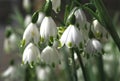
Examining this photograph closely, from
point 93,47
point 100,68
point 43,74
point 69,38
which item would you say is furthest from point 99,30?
point 43,74

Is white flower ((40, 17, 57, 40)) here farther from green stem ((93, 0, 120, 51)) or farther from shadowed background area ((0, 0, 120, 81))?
shadowed background area ((0, 0, 120, 81))

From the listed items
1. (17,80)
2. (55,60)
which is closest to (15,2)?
(17,80)

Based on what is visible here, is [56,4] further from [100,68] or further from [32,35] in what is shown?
[100,68]

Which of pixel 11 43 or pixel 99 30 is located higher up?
pixel 11 43

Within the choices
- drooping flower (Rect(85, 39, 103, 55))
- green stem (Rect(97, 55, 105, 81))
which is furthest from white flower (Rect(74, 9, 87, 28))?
green stem (Rect(97, 55, 105, 81))

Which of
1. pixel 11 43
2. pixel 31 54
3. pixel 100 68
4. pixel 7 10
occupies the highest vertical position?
pixel 7 10

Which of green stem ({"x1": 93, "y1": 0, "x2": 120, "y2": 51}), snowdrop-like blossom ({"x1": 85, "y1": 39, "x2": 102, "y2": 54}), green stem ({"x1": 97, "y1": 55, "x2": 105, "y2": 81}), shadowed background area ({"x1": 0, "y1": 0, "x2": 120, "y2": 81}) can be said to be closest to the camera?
green stem ({"x1": 93, "y1": 0, "x2": 120, "y2": 51})

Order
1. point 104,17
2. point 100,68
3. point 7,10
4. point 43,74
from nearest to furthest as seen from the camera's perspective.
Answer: point 104,17, point 100,68, point 43,74, point 7,10
